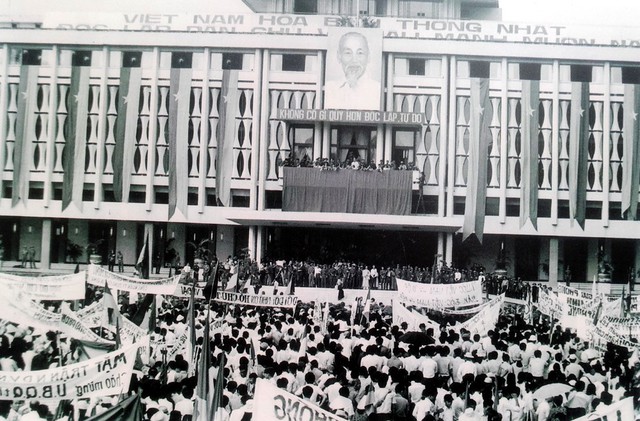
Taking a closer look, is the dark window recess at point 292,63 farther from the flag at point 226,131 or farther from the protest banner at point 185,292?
the protest banner at point 185,292

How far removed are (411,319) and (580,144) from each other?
22543mm

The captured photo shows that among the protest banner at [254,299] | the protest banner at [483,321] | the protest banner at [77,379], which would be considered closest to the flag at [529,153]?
the protest banner at [483,321]

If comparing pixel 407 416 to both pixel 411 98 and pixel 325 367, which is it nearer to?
pixel 325 367

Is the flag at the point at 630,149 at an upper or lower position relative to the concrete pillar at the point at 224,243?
upper

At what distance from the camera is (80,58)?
35500 mm

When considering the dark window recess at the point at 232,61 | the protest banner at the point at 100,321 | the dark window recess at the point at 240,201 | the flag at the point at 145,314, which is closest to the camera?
the protest banner at the point at 100,321

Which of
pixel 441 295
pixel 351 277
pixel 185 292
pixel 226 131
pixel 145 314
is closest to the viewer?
pixel 145 314

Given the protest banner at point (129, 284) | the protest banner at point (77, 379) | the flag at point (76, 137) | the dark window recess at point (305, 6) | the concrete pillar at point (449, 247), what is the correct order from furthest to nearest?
the dark window recess at point (305, 6), the flag at point (76, 137), the concrete pillar at point (449, 247), the protest banner at point (129, 284), the protest banner at point (77, 379)

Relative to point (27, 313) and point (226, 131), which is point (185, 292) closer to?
point (27, 313)

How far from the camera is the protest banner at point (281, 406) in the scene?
6715mm

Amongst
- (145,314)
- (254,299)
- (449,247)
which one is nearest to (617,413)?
(145,314)

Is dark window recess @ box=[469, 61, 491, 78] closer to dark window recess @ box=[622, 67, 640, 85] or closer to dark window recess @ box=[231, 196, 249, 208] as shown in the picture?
dark window recess @ box=[622, 67, 640, 85]

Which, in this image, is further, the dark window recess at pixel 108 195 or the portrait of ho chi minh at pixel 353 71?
the dark window recess at pixel 108 195

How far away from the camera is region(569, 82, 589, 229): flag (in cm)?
3334
